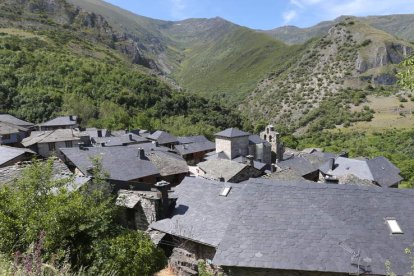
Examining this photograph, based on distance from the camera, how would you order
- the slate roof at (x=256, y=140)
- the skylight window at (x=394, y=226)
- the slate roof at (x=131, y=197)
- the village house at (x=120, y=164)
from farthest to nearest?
1. the slate roof at (x=256, y=140)
2. the village house at (x=120, y=164)
3. the slate roof at (x=131, y=197)
4. the skylight window at (x=394, y=226)

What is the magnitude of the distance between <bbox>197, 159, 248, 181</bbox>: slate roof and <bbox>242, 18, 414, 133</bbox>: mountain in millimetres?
81443

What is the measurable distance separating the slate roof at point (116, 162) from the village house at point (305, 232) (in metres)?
9.94

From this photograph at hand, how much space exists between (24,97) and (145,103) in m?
35.8

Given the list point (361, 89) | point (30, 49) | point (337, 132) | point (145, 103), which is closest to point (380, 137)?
point (337, 132)

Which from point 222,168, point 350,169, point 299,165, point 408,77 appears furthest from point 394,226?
point 299,165

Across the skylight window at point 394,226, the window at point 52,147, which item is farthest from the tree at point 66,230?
the window at point 52,147

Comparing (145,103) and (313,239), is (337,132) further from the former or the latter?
(313,239)

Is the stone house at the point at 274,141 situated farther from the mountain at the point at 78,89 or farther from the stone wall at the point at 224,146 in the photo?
the mountain at the point at 78,89

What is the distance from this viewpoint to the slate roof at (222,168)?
1184 inches

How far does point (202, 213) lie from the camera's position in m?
16.5

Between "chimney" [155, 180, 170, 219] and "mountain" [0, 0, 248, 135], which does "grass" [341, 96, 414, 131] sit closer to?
"mountain" [0, 0, 248, 135]

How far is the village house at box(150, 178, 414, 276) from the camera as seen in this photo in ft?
36.5

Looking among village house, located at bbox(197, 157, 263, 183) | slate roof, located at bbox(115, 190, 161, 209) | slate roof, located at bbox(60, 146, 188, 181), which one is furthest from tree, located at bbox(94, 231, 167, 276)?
village house, located at bbox(197, 157, 263, 183)

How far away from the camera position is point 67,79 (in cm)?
9506
